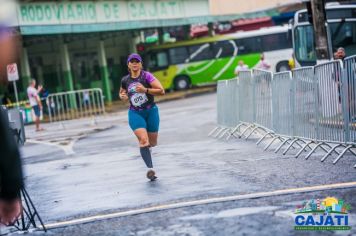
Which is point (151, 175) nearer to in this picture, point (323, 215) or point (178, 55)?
point (323, 215)

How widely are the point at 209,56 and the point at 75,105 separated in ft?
47.3

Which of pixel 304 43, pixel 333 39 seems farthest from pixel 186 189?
pixel 304 43

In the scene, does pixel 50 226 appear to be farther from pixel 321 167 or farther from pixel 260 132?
pixel 260 132

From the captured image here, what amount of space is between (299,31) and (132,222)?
19392 mm

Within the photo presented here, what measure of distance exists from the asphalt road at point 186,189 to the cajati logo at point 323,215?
0.26 feet

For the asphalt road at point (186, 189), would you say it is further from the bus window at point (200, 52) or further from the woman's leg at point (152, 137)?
the bus window at point (200, 52)

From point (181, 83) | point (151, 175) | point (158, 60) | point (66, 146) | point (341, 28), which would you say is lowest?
point (181, 83)

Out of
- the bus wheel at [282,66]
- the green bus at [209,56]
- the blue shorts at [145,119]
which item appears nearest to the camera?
the blue shorts at [145,119]

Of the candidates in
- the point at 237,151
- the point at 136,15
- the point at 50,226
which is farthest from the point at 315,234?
the point at 136,15

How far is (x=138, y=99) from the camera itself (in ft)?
29.3

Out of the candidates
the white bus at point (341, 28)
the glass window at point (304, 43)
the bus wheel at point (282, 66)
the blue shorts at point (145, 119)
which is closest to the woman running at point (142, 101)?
the blue shorts at point (145, 119)

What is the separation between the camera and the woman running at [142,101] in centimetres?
884

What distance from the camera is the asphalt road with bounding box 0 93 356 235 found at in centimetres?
578

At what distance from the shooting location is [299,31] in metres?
24.3
